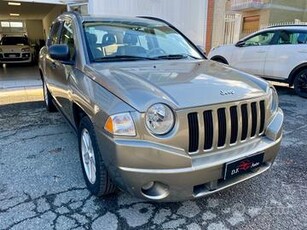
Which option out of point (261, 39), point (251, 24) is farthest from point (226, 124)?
point (251, 24)

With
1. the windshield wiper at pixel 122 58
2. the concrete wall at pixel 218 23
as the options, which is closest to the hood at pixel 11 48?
the concrete wall at pixel 218 23

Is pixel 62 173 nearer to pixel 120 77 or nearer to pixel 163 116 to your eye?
pixel 120 77

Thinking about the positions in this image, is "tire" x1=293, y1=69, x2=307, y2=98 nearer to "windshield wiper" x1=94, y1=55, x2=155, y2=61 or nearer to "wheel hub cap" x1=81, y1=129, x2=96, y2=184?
"windshield wiper" x1=94, y1=55, x2=155, y2=61

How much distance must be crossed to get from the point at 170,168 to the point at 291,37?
634cm

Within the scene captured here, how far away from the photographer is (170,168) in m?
2.03

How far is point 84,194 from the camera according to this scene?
9.05ft

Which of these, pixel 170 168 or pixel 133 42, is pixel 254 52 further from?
pixel 170 168

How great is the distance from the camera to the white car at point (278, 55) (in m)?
6.80

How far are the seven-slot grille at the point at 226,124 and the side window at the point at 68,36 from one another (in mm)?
1711

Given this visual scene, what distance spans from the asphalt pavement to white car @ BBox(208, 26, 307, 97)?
A: 362cm

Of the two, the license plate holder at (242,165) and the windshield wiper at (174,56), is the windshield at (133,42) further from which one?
the license plate holder at (242,165)

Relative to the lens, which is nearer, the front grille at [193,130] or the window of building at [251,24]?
the front grille at [193,130]

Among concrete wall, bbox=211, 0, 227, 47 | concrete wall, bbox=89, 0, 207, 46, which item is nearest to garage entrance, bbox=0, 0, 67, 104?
concrete wall, bbox=89, 0, 207, 46

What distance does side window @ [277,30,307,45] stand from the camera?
22.3 feet
